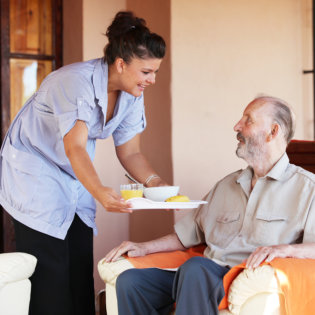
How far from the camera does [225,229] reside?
251 cm

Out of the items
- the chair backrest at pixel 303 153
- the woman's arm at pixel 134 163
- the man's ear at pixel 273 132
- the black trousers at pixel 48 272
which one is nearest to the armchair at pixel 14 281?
the black trousers at pixel 48 272

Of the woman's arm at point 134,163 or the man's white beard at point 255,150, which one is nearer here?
the man's white beard at point 255,150

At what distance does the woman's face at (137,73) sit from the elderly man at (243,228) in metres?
0.47

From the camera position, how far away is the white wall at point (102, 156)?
12.4 ft

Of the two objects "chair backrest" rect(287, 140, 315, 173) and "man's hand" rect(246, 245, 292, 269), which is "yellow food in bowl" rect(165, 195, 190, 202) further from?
"chair backrest" rect(287, 140, 315, 173)

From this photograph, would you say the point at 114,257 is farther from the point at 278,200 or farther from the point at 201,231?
the point at 278,200

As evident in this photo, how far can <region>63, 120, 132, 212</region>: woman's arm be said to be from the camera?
194 centimetres

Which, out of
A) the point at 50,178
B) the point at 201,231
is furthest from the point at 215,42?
the point at 50,178

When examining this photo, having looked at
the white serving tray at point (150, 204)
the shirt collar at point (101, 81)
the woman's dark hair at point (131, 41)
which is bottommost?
the white serving tray at point (150, 204)

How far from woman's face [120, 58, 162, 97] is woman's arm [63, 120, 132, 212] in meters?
0.27

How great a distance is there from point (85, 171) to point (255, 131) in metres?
0.81

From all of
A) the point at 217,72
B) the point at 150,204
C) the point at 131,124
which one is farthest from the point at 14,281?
the point at 217,72

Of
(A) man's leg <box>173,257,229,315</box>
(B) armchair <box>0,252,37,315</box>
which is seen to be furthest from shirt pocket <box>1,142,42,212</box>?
(A) man's leg <box>173,257,229,315</box>

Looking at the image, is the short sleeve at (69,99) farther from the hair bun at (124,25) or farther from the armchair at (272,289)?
the armchair at (272,289)
